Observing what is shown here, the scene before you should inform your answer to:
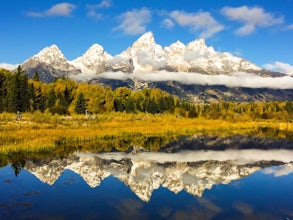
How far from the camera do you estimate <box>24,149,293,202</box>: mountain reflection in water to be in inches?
1180

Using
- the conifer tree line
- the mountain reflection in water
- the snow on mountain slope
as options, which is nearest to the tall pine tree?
the conifer tree line

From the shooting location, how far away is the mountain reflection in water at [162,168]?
30.0 meters

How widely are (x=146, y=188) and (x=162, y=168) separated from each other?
8744 millimetres

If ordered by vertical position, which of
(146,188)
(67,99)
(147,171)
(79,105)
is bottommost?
(146,188)

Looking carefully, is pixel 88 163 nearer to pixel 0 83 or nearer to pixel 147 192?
pixel 147 192

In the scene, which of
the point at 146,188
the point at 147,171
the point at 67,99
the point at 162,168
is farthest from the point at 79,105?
the point at 146,188

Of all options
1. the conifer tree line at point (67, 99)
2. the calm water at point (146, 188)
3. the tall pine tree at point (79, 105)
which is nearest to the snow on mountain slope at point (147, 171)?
the calm water at point (146, 188)

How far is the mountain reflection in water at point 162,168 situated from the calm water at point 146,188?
3.1 inches

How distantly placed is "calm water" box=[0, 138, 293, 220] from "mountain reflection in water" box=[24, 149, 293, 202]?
0.08 meters

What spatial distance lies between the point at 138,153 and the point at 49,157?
12.2m

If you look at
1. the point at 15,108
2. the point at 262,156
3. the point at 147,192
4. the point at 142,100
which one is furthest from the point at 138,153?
the point at 142,100

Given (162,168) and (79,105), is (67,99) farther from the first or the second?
(162,168)

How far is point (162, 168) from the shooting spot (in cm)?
3706

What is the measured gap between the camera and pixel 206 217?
68.8 feet
